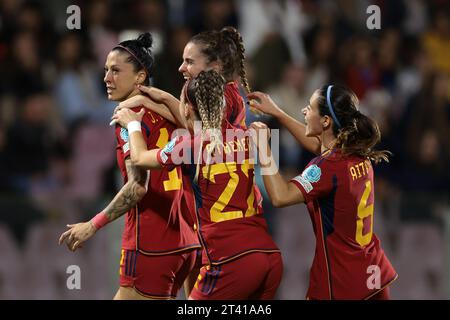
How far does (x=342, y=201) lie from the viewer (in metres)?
5.11

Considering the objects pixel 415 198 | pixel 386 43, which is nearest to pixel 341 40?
pixel 386 43

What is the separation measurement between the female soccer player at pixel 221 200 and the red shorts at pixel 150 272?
18.3 inches

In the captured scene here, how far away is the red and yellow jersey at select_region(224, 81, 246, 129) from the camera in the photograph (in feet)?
16.9

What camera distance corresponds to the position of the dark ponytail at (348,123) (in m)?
5.14

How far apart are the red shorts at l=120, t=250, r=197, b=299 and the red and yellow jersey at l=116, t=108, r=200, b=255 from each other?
1.5 inches

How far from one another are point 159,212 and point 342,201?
1056 millimetres

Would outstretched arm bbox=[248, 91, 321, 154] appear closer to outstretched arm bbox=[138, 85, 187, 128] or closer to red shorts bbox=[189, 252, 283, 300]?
outstretched arm bbox=[138, 85, 187, 128]

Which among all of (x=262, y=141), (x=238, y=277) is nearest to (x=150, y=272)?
(x=238, y=277)

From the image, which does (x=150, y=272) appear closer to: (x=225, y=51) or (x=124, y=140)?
(x=124, y=140)

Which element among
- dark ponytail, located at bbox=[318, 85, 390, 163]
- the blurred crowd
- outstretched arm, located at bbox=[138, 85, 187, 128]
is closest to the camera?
dark ponytail, located at bbox=[318, 85, 390, 163]

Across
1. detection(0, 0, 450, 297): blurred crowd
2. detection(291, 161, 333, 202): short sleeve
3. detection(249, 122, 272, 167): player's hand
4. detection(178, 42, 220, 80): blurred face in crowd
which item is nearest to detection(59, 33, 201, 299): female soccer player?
detection(178, 42, 220, 80): blurred face in crowd

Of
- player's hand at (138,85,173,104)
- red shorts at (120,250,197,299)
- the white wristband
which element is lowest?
red shorts at (120,250,197,299)

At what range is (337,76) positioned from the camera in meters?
9.80

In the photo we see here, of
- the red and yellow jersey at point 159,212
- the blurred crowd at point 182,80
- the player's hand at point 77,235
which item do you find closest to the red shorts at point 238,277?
the red and yellow jersey at point 159,212
